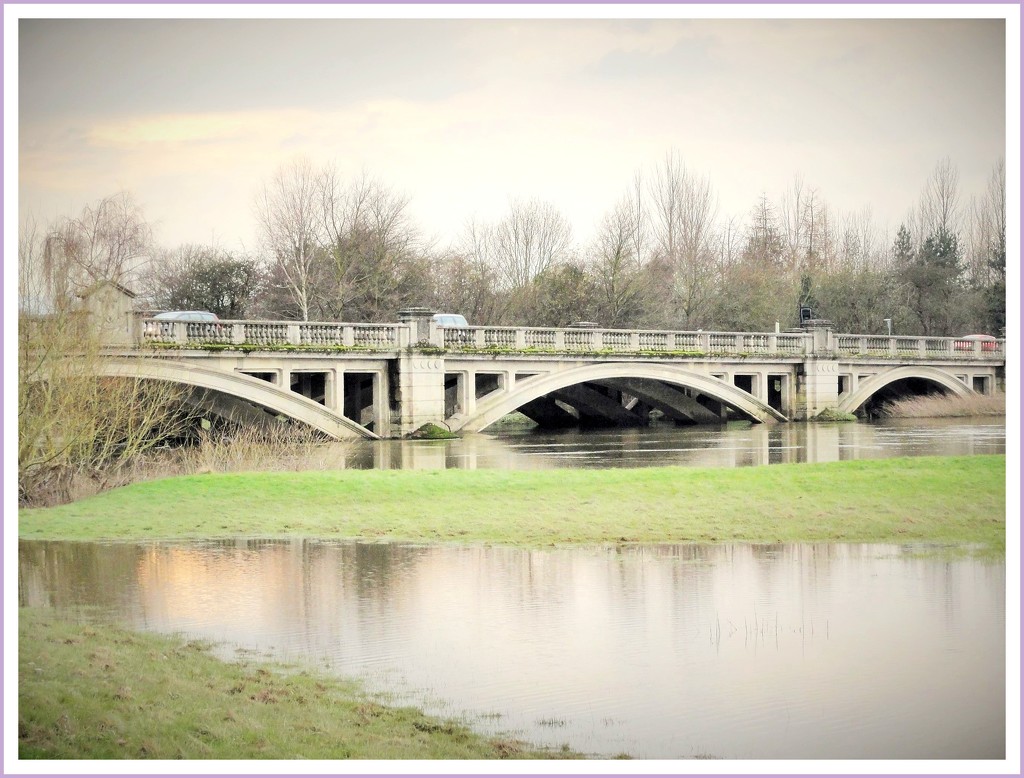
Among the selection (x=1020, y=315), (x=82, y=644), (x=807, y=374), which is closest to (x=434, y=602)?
(x=82, y=644)

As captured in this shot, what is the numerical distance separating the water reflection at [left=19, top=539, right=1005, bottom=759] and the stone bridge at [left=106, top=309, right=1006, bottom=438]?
10732 millimetres

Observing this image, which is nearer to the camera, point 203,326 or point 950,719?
point 950,719

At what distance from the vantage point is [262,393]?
98.5 feet

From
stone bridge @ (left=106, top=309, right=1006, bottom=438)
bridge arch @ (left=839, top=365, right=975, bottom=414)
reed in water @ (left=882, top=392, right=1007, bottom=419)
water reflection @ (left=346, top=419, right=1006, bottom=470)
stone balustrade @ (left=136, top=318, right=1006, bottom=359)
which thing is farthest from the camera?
bridge arch @ (left=839, top=365, right=975, bottom=414)

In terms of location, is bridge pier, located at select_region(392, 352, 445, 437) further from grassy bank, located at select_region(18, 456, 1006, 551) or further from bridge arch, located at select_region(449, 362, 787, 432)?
grassy bank, located at select_region(18, 456, 1006, 551)

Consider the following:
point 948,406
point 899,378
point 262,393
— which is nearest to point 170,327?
point 262,393

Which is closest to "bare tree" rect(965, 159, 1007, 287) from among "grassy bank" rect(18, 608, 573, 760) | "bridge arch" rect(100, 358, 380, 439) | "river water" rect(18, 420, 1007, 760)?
"river water" rect(18, 420, 1007, 760)

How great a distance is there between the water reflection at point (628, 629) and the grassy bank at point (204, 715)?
394 millimetres

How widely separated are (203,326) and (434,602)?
20697mm

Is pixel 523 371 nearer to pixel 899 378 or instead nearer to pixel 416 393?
pixel 416 393

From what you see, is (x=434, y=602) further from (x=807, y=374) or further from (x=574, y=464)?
(x=807, y=374)

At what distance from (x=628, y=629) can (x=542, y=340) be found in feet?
89.8

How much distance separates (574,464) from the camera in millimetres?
24875

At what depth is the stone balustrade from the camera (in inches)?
1168
